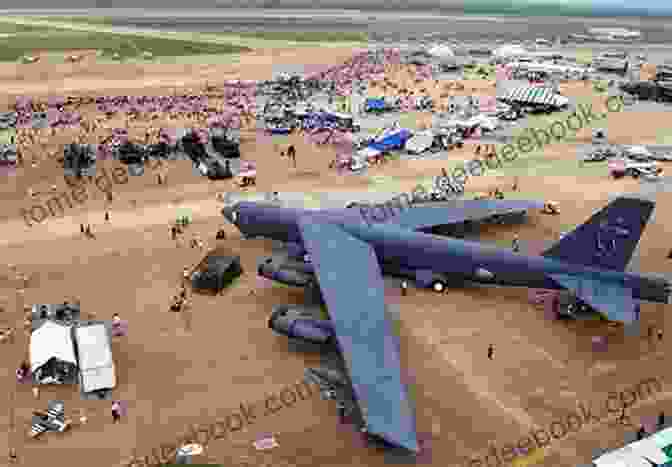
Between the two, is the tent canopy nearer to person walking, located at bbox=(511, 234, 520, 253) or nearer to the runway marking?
person walking, located at bbox=(511, 234, 520, 253)

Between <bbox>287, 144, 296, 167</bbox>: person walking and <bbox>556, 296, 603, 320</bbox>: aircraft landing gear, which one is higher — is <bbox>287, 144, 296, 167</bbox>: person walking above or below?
above

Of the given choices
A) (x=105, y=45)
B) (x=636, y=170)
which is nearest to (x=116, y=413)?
(x=636, y=170)

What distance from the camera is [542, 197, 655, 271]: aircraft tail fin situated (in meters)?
44.3

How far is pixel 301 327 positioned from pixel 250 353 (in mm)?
4030

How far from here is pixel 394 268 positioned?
179 ft

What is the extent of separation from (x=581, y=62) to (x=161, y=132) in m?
112

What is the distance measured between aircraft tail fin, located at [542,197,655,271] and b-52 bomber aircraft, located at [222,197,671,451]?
64mm

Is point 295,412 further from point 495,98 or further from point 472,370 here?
point 495,98

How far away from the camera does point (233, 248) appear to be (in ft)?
198

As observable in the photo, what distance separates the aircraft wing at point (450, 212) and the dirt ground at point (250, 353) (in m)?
1.97

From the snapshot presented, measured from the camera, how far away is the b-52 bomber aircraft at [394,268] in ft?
123

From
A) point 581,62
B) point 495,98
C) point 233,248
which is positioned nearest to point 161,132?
point 233,248

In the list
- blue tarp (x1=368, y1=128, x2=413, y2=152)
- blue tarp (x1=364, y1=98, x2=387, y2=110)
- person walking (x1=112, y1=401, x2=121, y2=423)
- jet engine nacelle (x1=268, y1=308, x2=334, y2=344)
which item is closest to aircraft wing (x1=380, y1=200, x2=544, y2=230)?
jet engine nacelle (x1=268, y1=308, x2=334, y2=344)

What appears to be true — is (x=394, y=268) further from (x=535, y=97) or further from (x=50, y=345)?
(x=535, y=97)
